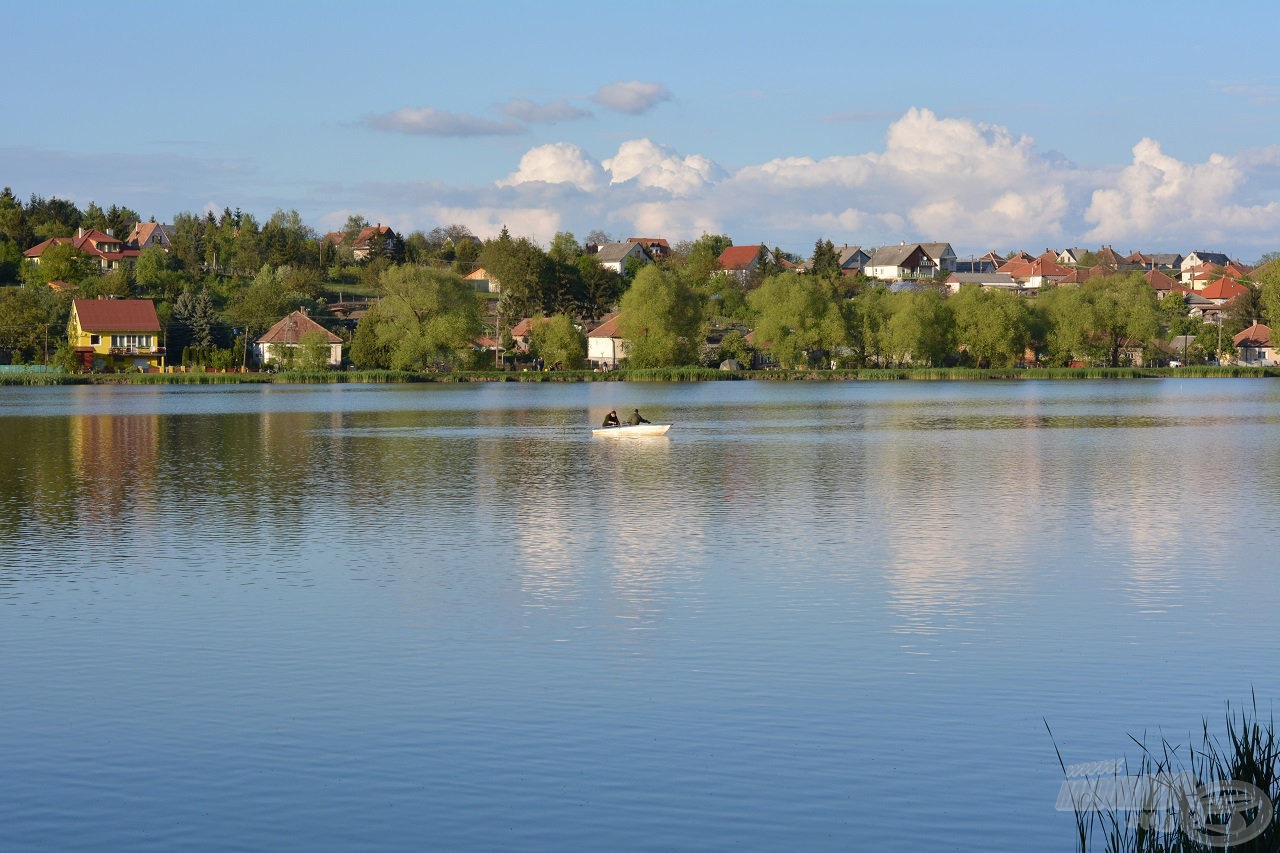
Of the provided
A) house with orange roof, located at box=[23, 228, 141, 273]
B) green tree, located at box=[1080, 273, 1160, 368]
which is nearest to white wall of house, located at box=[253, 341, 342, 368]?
house with orange roof, located at box=[23, 228, 141, 273]

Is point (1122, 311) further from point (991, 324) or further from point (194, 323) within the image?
point (194, 323)

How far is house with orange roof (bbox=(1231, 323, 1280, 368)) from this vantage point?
158000 millimetres

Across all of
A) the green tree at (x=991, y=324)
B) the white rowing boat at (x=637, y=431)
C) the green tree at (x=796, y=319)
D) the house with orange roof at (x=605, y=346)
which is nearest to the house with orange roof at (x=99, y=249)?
the house with orange roof at (x=605, y=346)

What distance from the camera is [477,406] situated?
8081 cm

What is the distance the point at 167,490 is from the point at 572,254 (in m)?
156

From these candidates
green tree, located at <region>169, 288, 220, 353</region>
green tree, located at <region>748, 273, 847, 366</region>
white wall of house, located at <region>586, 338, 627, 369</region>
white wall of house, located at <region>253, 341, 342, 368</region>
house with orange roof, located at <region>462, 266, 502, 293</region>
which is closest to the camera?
green tree, located at <region>748, 273, 847, 366</region>

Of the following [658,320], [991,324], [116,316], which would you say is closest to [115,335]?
[116,316]

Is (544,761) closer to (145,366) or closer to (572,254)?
(145,366)

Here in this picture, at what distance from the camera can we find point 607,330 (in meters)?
146

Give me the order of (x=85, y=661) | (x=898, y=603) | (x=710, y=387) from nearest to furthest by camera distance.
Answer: (x=85, y=661) < (x=898, y=603) < (x=710, y=387)

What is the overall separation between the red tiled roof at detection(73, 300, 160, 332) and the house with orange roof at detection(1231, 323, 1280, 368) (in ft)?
387

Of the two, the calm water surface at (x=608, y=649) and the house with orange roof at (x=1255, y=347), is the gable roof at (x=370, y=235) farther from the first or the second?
the calm water surface at (x=608, y=649)

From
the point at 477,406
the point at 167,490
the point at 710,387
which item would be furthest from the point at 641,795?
the point at 710,387

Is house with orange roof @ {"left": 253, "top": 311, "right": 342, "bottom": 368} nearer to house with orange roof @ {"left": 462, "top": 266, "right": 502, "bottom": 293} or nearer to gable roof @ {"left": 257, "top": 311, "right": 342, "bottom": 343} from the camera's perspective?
gable roof @ {"left": 257, "top": 311, "right": 342, "bottom": 343}
